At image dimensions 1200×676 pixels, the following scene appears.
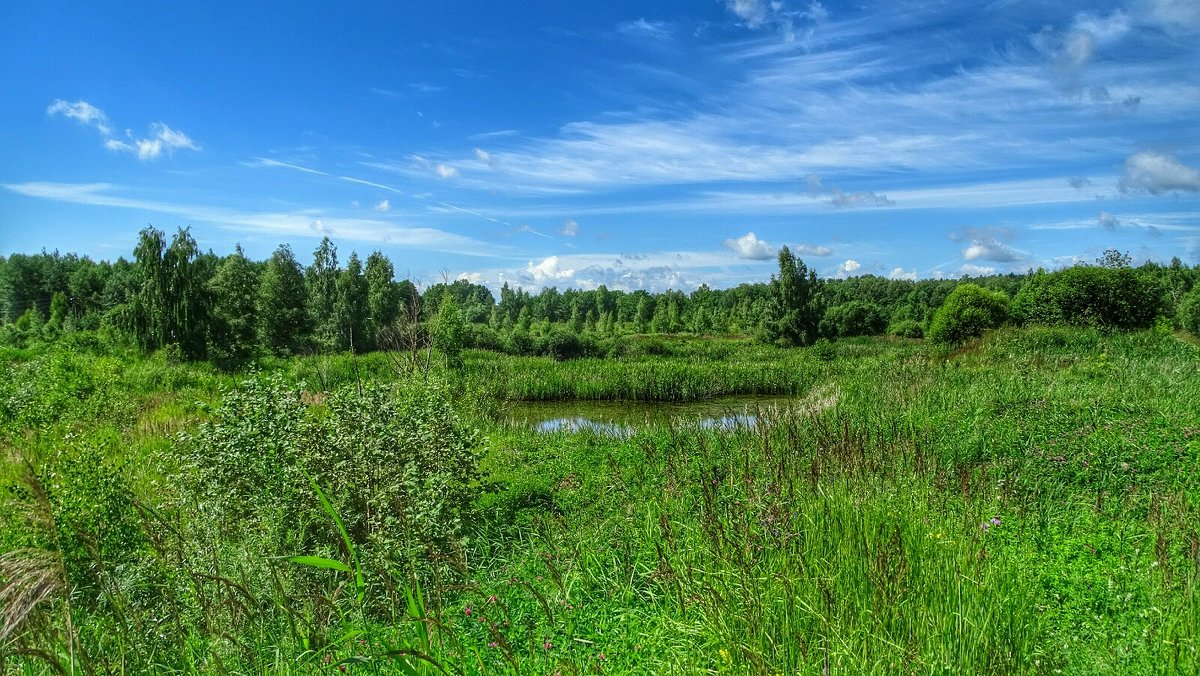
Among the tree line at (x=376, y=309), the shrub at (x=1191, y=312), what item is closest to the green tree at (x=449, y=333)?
the tree line at (x=376, y=309)

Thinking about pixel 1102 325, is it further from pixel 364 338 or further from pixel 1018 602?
pixel 364 338

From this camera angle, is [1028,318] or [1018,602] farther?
[1028,318]

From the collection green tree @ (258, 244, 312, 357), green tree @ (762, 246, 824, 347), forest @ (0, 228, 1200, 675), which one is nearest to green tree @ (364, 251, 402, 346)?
green tree @ (258, 244, 312, 357)

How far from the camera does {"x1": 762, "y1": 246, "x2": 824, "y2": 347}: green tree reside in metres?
41.2

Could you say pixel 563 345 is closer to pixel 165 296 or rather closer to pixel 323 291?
pixel 323 291

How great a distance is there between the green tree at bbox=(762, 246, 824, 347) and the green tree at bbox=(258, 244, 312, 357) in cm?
2896

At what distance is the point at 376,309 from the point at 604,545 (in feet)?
109

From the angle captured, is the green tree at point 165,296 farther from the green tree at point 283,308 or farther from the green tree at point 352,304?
the green tree at point 352,304

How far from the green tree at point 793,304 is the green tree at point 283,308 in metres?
29.0

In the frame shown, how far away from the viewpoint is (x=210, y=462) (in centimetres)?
573

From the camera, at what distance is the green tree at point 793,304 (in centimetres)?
4119

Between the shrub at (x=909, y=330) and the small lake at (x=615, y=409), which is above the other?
the shrub at (x=909, y=330)

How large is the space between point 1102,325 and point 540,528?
80.6 ft

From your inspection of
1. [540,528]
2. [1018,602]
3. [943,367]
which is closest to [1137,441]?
[1018,602]
